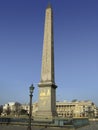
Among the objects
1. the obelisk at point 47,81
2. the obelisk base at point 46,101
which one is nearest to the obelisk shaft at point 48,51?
the obelisk at point 47,81

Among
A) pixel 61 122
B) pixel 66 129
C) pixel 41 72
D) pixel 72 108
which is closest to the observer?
pixel 66 129

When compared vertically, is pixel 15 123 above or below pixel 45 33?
below

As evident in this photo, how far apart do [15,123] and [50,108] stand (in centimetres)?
472

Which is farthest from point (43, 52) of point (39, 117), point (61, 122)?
point (61, 122)

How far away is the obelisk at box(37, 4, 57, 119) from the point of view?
105 ft

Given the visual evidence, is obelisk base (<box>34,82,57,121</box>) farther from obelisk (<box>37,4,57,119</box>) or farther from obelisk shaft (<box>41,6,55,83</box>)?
obelisk shaft (<box>41,6,55,83</box>)

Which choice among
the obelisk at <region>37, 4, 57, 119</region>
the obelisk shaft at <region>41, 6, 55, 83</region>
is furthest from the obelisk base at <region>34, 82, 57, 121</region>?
the obelisk shaft at <region>41, 6, 55, 83</region>

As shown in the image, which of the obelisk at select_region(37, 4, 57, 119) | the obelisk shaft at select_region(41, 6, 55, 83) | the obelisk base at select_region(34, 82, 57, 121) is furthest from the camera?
the obelisk shaft at select_region(41, 6, 55, 83)

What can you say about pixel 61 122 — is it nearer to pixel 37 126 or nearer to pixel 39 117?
pixel 37 126

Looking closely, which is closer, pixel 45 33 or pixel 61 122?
pixel 61 122

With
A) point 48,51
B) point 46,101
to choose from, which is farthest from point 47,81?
point 48,51

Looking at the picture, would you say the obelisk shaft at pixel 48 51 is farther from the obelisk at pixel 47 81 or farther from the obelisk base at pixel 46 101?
the obelisk base at pixel 46 101

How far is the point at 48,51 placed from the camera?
111 feet

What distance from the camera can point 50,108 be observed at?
31.8 metres
